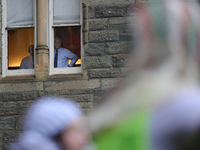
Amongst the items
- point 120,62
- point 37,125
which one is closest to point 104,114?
point 37,125

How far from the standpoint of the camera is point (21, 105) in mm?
5383

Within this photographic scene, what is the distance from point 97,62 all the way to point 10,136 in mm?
1886

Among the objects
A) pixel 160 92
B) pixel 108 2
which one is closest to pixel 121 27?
pixel 108 2

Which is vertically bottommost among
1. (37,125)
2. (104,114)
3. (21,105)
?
(21,105)

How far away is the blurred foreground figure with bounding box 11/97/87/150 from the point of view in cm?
115

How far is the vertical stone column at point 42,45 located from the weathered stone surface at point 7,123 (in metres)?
0.81

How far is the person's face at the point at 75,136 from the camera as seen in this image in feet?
3.61

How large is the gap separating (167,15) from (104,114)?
0.28m

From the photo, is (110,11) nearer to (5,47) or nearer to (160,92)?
(5,47)

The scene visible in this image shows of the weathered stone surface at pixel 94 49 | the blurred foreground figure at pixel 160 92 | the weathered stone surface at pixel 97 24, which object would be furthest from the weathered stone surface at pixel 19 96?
the blurred foreground figure at pixel 160 92

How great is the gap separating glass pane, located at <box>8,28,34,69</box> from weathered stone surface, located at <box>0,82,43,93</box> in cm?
47

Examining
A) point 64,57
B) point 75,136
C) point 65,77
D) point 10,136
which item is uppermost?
point 64,57

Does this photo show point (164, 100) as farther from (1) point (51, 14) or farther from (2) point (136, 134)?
(1) point (51, 14)

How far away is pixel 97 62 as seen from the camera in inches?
210
